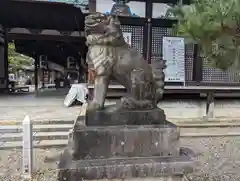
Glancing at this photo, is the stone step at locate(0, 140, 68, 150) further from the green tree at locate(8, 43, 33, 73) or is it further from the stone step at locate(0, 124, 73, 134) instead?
the green tree at locate(8, 43, 33, 73)

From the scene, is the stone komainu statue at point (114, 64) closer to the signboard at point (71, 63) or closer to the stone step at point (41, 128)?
the stone step at point (41, 128)

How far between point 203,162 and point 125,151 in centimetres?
250

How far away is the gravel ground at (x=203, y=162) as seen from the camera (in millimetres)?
3738

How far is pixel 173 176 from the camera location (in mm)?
2283

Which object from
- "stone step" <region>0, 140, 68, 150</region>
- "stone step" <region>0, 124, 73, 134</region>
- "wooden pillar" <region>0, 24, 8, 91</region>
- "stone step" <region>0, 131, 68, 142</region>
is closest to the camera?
"stone step" <region>0, 140, 68, 150</region>

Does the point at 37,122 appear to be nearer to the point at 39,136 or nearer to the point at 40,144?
the point at 39,136

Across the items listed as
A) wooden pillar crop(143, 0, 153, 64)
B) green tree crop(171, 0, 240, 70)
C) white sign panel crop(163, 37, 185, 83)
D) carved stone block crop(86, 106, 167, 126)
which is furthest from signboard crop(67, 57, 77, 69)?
green tree crop(171, 0, 240, 70)

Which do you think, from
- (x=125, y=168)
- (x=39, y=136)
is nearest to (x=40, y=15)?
(x=39, y=136)

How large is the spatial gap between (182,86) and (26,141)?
4.41m

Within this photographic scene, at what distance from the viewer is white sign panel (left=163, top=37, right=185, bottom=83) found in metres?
6.70

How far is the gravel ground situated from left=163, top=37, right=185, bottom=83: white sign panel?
1844mm

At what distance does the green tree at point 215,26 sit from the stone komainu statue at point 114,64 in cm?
54

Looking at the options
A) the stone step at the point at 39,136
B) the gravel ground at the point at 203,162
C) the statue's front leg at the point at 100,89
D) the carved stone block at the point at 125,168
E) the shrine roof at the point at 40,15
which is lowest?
the gravel ground at the point at 203,162

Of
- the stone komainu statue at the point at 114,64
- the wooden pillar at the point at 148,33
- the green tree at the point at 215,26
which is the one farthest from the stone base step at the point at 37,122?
the green tree at the point at 215,26
